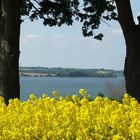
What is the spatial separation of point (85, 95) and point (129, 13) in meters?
8.21

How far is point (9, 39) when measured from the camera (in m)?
14.2

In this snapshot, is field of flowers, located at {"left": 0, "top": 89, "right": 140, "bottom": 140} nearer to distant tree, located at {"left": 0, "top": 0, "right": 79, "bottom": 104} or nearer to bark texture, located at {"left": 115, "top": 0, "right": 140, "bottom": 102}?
distant tree, located at {"left": 0, "top": 0, "right": 79, "bottom": 104}

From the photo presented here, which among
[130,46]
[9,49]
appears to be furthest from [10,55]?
[130,46]

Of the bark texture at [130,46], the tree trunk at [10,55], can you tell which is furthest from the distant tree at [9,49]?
the bark texture at [130,46]

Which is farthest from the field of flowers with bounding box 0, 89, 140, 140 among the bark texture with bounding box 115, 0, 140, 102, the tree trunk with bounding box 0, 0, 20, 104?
the bark texture with bounding box 115, 0, 140, 102

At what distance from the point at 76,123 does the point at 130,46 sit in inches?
379

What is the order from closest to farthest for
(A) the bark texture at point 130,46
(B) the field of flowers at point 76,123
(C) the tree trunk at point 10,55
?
(B) the field of flowers at point 76,123 → (C) the tree trunk at point 10,55 → (A) the bark texture at point 130,46

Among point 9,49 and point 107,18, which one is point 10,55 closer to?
point 9,49

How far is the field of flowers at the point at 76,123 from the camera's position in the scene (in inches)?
266

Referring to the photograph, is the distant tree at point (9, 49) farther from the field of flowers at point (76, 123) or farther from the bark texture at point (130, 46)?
the field of flowers at point (76, 123)

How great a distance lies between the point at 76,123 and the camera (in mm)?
7133

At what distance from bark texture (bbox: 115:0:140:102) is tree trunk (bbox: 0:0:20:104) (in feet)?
11.8

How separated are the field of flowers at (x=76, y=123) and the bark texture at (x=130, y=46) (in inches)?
321

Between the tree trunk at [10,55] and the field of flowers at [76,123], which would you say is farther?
the tree trunk at [10,55]
